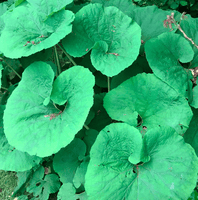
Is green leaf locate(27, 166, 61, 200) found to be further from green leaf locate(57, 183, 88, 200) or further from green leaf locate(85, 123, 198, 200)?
green leaf locate(85, 123, 198, 200)

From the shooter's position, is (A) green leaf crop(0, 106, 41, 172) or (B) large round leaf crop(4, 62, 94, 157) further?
(A) green leaf crop(0, 106, 41, 172)

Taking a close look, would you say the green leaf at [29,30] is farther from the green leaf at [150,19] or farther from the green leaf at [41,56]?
the green leaf at [150,19]

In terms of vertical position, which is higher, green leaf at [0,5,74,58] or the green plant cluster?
green leaf at [0,5,74,58]

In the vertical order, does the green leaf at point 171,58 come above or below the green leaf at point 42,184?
above

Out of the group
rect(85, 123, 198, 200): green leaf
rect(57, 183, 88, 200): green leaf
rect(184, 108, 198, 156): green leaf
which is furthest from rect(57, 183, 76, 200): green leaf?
rect(184, 108, 198, 156): green leaf

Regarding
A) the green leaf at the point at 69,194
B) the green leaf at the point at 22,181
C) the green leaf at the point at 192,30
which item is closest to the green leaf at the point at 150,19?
the green leaf at the point at 192,30

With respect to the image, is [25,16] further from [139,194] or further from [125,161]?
[139,194]

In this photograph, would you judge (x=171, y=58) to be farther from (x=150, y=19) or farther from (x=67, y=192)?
(x=67, y=192)

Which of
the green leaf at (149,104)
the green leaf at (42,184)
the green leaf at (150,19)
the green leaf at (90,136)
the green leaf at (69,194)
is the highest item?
the green leaf at (150,19)
